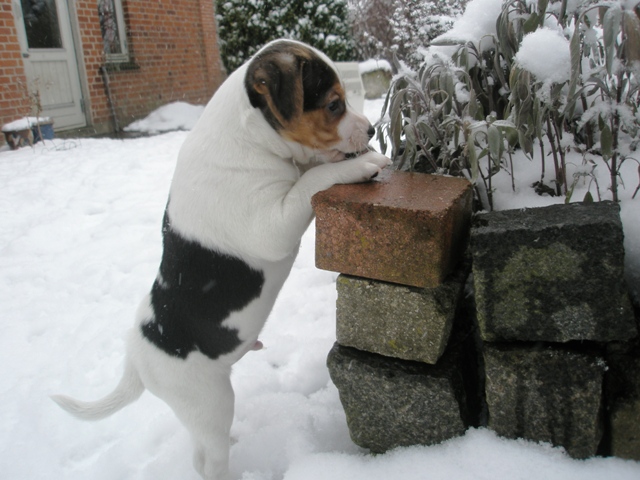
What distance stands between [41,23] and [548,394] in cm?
1116

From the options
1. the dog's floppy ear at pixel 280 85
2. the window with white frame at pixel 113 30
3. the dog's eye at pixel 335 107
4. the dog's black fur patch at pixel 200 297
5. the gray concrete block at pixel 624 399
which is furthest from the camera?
the window with white frame at pixel 113 30

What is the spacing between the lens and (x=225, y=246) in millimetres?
2240

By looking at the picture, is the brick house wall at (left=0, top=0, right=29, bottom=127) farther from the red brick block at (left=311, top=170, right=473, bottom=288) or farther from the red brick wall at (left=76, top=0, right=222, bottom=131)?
the red brick block at (left=311, top=170, right=473, bottom=288)

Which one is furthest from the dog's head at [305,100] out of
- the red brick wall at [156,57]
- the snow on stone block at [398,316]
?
the red brick wall at [156,57]

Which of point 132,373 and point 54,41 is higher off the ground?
point 54,41

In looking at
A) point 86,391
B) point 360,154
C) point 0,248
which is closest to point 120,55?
point 0,248

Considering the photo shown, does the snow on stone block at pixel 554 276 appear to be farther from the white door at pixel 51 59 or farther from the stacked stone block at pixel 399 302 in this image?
the white door at pixel 51 59

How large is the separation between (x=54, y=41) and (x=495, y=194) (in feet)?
34.7

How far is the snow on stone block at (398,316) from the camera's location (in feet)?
6.42

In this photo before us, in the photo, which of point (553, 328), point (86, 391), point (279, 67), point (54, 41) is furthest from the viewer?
point (54, 41)

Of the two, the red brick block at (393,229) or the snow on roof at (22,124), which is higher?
the red brick block at (393,229)

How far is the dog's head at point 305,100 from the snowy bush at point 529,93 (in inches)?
7.9

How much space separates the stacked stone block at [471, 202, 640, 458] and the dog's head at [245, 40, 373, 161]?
2.14ft

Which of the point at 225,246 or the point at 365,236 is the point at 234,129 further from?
the point at 365,236
